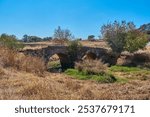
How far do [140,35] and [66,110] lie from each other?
158 feet

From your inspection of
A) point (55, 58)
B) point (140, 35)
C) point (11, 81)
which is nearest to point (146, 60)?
point (140, 35)

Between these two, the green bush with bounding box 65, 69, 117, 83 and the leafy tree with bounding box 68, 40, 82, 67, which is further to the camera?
the leafy tree with bounding box 68, 40, 82, 67

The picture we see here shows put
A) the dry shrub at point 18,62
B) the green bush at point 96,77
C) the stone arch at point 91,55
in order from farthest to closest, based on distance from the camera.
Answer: the stone arch at point 91,55
the green bush at point 96,77
the dry shrub at point 18,62

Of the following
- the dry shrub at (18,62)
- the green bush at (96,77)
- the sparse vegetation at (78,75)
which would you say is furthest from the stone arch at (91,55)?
the dry shrub at (18,62)

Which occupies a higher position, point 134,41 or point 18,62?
point 134,41

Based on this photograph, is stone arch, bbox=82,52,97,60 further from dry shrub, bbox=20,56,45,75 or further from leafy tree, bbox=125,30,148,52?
dry shrub, bbox=20,56,45,75

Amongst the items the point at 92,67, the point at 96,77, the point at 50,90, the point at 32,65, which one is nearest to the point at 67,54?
the point at 92,67

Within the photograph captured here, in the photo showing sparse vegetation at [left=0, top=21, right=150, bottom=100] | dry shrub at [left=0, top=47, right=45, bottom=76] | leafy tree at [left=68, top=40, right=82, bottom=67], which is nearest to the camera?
sparse vegetation at [left=0, top=21, right=150, bottom=100]

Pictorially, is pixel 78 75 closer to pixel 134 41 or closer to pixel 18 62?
pixel 18 62

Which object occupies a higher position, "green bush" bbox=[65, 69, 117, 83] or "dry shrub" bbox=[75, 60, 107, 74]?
"dry shrub" bbox=[75, 60, 107, 74]

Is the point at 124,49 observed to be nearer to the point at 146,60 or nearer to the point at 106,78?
the point at 146,60

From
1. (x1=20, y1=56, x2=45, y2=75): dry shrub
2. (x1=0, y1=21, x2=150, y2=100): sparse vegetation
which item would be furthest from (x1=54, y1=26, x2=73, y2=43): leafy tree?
(x1=20, y1=56, x2=45, y2=75): dry shrub

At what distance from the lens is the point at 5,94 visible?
31.3 feet

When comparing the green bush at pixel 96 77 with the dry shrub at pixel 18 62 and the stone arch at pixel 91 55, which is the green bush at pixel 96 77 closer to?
the dry shrub at pixel 18 62
